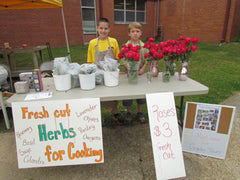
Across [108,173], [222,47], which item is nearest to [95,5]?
[222,47]

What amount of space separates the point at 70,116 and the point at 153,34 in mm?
13083

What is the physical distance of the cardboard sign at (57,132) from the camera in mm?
1441

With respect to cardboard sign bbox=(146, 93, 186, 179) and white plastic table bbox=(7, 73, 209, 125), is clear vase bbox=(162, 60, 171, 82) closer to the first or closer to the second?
white plastic table bbox=(7, 73, 209, 125)

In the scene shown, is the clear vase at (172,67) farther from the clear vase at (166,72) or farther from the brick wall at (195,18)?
the brick wall at (195,18)

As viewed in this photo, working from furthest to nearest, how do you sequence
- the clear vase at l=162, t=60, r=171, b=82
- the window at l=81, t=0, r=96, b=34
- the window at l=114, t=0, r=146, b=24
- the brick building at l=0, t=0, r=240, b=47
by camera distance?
the window at l=114, t=0, r=146, b=24, the window at l=81, t=0, r=96, b=34, the brick building at l=0, t=0, r=240, b=47, the clear vase at l=162, t=60, r=171, b=82

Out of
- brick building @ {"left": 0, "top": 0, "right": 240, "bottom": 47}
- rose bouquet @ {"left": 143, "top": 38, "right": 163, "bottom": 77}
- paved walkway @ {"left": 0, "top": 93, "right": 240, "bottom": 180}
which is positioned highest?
brick building @ {"left": 0, "top": 0, "right": 240, "bottom": 47}

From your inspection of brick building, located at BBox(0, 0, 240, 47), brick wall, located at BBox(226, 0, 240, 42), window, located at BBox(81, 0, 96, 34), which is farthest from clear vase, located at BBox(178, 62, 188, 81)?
window, located at BBox(81, 0, 96, 34)

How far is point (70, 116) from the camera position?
1.47 meters

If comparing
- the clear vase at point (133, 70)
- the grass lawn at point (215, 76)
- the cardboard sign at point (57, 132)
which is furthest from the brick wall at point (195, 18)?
the cardboard sign at point (57, 132)

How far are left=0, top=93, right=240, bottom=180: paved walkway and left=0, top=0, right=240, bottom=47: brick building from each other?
9007 millimetres

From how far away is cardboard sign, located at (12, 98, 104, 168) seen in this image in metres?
1.44

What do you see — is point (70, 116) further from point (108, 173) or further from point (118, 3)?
point (118, 3)

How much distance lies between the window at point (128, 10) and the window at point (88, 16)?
1.66 metres

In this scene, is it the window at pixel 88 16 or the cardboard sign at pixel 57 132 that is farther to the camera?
the window at pixel 88 16
